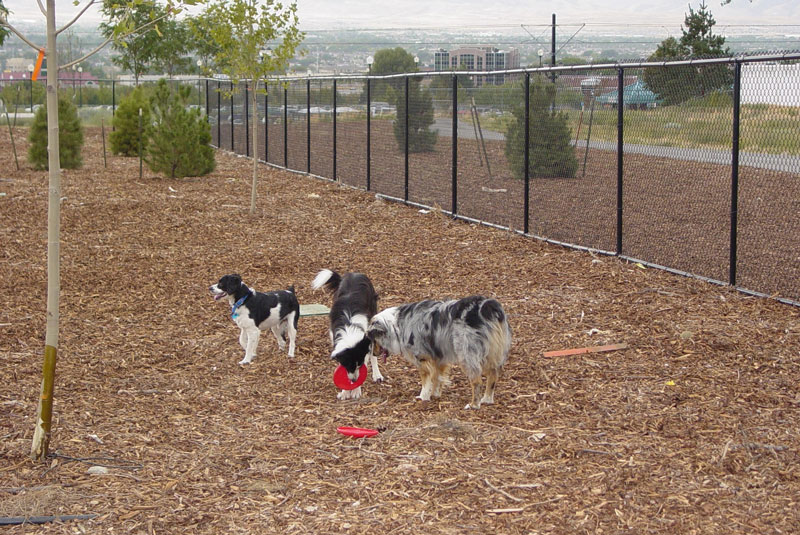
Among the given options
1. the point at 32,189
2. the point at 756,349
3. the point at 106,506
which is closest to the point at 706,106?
the point at 756,349

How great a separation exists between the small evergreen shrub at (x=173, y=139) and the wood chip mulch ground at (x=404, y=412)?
8065 millimetres

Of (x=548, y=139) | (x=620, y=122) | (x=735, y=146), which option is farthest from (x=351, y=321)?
(x=548, y=139)

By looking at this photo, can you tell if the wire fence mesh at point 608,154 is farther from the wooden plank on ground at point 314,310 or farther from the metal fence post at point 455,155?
the wooden plank on ground at point 314,310

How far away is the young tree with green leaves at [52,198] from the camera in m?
4.73

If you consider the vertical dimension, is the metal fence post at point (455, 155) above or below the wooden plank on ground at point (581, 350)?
above

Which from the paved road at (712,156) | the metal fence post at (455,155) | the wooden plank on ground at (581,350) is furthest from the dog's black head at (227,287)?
the metal fence post at (455,155)

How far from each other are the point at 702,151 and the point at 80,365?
6998 mm

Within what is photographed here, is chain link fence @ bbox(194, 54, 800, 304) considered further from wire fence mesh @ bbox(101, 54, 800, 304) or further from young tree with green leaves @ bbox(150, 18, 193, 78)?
young tree with green leaves @ bbox(150, 18, 193, 78)

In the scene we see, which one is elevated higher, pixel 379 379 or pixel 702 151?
pixel 702 151

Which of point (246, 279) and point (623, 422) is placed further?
point (246, 279)

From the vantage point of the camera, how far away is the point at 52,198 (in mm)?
4883

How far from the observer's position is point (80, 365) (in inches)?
278

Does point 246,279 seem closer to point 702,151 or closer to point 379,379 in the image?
point 379,379

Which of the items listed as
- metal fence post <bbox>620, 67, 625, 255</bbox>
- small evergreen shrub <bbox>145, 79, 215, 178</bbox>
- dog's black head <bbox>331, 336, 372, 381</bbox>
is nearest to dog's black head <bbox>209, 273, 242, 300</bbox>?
dog's black head <bbox>331, 336, 372, 381</bbox>
